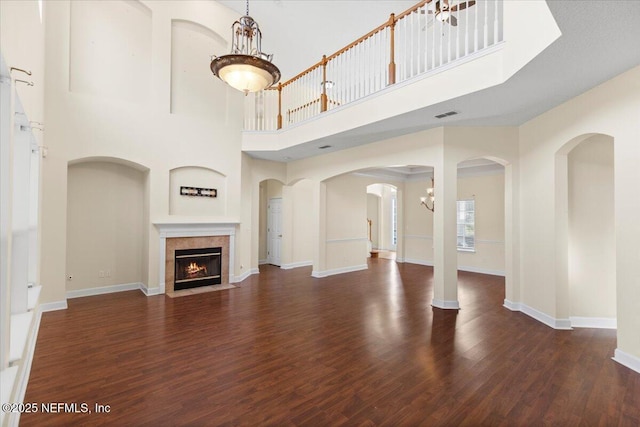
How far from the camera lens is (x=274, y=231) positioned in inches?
368

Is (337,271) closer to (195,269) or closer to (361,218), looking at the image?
(361,218)

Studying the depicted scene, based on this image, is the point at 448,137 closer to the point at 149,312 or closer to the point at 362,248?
the point at 362,248

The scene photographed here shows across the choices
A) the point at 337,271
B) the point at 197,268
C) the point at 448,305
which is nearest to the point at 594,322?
the point at 448,305

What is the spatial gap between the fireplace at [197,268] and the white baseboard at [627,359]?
6791mm

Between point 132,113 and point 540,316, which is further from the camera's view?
point 132,113

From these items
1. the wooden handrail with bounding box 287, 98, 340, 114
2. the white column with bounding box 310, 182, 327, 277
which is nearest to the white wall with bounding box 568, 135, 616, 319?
the wooden handrail with bounding box 287, 98, 340, 114

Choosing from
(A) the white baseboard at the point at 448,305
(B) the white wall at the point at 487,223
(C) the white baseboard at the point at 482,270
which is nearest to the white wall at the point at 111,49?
(A) the white baseboard at the point at 448,305

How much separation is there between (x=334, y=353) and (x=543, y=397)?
2.00 meters

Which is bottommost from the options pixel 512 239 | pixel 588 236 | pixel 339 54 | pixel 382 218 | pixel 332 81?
pixel 512 239

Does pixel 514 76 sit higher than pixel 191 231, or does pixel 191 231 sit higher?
pixel 514 76

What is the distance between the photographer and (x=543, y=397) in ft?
8.33

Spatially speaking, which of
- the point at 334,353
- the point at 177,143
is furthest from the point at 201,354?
the point at 177,143

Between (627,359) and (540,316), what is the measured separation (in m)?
1.32

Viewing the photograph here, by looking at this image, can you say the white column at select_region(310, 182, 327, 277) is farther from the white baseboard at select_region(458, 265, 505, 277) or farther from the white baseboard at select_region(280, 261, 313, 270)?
the white baseboard at select_region(458, 265, 505, 277)
